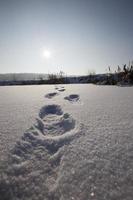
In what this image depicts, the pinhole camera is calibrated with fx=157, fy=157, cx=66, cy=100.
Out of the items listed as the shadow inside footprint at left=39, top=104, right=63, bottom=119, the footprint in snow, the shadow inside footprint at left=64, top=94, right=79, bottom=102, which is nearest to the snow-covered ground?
the footprint in snow

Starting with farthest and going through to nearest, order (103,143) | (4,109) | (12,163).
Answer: (4,109), (103,143), (12,163)

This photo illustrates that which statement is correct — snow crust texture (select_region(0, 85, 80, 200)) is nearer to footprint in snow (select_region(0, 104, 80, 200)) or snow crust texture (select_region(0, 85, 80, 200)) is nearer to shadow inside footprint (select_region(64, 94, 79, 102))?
footprint in snow (select_region(0, 104, 80, 200))

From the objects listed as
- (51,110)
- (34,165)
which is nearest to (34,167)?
(34,165)

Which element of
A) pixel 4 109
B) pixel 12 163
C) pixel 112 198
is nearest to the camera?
pixel 112 198

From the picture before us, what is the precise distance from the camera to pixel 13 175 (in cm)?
45

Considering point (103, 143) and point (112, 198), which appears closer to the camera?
point (112, 198)

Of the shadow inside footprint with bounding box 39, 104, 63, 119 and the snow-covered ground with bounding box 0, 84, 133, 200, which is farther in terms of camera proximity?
the shadow inside footprint with bounding box 39, 104, 63, 119

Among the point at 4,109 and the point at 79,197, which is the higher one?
the point at 4,109

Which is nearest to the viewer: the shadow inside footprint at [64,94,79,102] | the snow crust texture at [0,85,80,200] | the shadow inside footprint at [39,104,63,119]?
the snow crust texture at [0,85,80,200]

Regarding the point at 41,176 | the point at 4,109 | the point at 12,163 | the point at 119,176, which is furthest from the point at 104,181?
the point at 4,109

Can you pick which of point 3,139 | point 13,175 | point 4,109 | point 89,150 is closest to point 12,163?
point 13,175

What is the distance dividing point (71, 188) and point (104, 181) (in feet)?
0.30

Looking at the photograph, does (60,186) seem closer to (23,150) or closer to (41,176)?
(41,176)

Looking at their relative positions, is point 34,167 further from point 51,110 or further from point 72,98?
point 72,98
